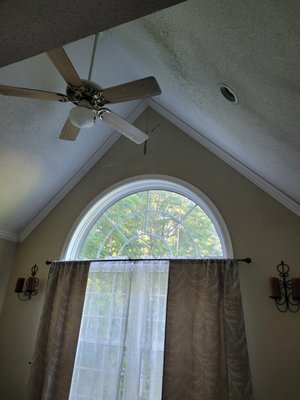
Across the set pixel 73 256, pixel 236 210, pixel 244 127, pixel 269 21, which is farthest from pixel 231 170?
pixel 73 256

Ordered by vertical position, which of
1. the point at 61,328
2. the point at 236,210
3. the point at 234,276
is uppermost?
the point at 236,210

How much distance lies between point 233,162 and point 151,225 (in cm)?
111

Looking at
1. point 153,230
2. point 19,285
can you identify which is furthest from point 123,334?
point 19,285

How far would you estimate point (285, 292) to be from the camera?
2268 mm

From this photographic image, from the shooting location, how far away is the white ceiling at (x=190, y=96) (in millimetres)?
1309

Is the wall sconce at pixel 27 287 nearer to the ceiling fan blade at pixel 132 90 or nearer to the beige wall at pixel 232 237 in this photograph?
the beige wall at pixel 232 237

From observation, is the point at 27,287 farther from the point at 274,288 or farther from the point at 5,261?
the point at 274,288

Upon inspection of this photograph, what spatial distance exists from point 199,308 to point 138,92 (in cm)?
181

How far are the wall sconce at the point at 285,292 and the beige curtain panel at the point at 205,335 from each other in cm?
29

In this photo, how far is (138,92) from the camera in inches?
74.2

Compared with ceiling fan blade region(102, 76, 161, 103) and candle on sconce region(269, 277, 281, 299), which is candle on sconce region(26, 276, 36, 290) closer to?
ceiling fan blade region(102, 76, 161, 103)

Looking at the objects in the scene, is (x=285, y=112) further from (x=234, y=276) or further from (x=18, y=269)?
(x=18, y=269)

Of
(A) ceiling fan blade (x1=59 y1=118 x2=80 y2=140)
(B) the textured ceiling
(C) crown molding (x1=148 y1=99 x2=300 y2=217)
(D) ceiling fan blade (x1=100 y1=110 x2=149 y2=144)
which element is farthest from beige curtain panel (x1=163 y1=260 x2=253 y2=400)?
(B) the textured ceiling

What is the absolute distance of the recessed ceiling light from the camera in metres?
1.85
